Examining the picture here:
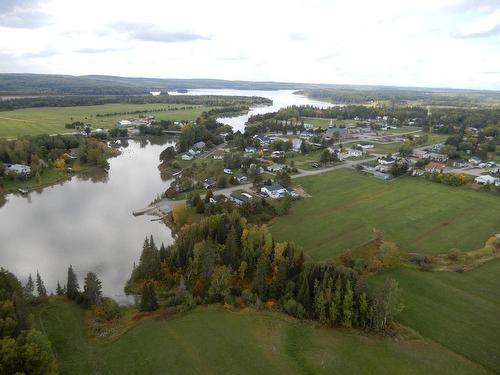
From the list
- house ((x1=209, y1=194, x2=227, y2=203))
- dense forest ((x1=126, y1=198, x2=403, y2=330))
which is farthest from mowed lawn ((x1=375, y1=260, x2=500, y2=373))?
house ((x1=209, y1=194, x2=227, y2=203))

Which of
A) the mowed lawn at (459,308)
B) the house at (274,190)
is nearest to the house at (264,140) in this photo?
the house at (274,190)

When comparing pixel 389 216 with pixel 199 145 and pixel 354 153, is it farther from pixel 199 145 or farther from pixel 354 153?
pixel 199 145

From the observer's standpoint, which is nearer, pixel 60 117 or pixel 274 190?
pixel 274 190

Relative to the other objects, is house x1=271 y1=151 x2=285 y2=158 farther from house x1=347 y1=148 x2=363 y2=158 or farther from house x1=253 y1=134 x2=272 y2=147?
house x1=347 y1=148 x2=363 y2=158

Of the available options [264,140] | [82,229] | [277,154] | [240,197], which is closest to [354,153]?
[277,154]

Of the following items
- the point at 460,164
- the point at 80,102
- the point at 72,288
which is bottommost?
the point at 72,288
